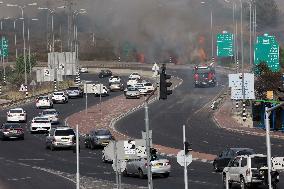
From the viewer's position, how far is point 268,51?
376 feet

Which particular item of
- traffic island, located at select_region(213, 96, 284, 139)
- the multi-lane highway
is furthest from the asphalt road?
traffic island, located at select_region(213, 96, 284, 139)

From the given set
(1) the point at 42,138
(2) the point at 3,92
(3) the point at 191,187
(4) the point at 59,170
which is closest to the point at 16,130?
(1) the point at 42,138

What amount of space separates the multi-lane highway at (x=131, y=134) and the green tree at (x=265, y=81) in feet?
21.8

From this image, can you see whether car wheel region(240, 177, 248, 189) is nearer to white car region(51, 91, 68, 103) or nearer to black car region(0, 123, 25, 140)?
black car region(0, 123, 25, 140)

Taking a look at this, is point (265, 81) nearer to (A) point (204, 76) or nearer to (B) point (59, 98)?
(B) point (59, 98)

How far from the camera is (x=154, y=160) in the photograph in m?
53.0

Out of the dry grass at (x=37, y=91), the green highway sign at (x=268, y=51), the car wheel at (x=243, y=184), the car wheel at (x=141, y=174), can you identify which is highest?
the green highway sign at (x=268, y=51)

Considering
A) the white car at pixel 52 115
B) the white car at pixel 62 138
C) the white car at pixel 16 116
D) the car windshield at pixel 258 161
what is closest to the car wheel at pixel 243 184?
the car windshield at pixel 258 161

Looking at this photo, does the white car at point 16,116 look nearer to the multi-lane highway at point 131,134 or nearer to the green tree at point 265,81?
the multi-lane highway at point 131,134

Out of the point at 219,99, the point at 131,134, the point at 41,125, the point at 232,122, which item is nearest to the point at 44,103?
the point at 219,99

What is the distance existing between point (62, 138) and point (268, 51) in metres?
46.0

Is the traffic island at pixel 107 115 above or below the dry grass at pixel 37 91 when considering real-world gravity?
above

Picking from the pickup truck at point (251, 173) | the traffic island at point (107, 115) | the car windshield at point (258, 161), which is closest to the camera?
the pickup truck at point (251, 173)

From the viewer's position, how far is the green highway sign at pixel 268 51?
11369 cm
